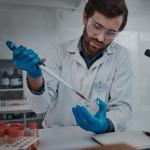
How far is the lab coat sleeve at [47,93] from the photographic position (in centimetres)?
102

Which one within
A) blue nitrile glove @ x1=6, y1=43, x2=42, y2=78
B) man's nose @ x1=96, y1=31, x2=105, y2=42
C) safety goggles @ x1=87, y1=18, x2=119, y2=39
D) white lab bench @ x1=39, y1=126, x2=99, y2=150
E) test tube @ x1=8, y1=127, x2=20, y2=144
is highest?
safety goggles @ x1=87, y1=18, x2=119, y2=39

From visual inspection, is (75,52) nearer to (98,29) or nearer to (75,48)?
(75,48)

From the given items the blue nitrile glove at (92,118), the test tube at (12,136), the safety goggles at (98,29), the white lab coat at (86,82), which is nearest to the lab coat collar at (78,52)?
the white lab coat at (86,82)

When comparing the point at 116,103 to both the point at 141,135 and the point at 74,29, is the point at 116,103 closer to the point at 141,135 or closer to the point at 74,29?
the point at 141,135

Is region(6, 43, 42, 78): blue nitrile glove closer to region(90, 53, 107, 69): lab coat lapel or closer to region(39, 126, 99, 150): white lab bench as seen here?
region(39, 126, 99, 150): white lab bench

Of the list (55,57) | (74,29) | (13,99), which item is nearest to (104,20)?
(55,57)

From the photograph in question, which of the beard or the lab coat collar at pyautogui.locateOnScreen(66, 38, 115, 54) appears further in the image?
the lab coat collar at pyautogui.locateOnScreen(66, 38, 115, 54)

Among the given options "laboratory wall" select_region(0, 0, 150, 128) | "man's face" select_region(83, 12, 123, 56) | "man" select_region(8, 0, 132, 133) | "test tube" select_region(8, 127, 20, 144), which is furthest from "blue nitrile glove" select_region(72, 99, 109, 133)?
"laboratory wall" select_region(0, 0, 150, 128)

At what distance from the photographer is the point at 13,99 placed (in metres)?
3.08

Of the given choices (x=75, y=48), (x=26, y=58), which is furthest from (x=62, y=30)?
(x=26, y=58)

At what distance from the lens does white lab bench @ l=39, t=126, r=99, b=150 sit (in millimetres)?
782

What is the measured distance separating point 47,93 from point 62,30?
196 centimetres

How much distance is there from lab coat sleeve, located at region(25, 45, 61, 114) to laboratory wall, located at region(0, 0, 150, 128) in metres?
1.54

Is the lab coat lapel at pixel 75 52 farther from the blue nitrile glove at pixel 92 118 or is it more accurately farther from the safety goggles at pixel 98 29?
the blue nitrile glove at pixel 92 118
